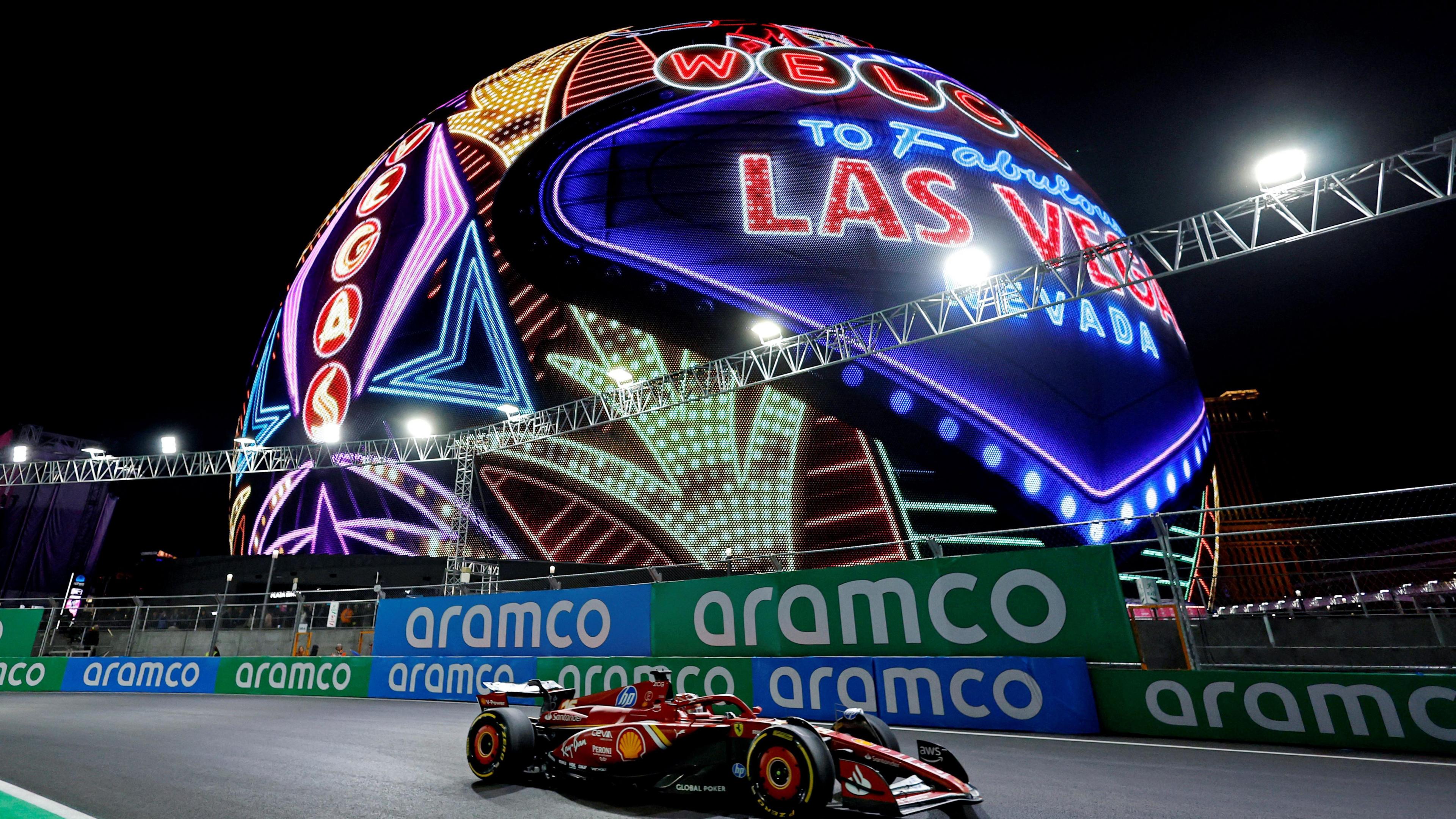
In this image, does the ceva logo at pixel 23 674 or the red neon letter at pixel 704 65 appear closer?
the ceva logo at pixel 23 674

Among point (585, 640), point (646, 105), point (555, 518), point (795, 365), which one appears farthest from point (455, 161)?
point (585, 640)

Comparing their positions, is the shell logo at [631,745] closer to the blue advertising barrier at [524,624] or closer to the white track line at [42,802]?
the white track line at [42,802]

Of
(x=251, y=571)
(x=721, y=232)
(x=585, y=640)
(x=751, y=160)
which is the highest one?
(x=751, y=160)

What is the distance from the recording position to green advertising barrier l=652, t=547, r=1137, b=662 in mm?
6797

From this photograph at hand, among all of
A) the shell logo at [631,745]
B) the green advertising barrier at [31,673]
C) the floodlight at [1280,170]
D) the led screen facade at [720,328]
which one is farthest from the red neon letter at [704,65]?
the shell logo at [631,745]

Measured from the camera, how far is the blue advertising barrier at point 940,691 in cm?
670

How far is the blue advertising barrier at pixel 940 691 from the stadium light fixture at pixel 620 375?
16.8m

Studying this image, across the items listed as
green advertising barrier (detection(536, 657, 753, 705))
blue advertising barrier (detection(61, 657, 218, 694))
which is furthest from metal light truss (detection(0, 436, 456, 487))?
green advertising barrier (detection(536, 657, 753, 705))

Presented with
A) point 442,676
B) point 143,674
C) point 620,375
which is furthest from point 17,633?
point 620,375

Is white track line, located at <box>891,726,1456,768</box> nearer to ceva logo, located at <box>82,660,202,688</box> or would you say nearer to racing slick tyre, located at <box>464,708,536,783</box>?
racing slick tyre, located at <box>464,708,536,783</box>

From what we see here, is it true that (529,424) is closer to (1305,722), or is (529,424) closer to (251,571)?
(251,571)

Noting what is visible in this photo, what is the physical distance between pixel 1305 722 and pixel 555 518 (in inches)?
882

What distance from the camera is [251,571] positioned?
25969 millimetres

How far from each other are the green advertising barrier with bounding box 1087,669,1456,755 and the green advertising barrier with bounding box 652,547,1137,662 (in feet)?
1.28
